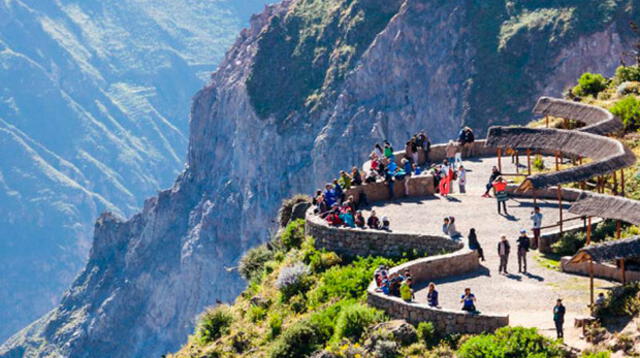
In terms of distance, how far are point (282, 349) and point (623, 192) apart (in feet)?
Result: 44.9

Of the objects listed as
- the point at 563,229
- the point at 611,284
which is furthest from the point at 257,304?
the point at 611,284

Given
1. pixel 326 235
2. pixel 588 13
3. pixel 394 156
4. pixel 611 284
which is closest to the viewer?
pixel 611 284

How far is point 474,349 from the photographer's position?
1406 inches

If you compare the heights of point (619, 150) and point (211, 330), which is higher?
point (619, 150)

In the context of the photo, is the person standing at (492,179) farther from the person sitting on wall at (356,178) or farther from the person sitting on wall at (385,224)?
the person sitting on wall at (385,224)

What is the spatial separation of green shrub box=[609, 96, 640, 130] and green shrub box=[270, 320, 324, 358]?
22.9 m

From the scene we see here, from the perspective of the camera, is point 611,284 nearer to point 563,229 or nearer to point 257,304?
point 563,229

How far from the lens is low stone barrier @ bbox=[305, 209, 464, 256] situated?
46.3 metres

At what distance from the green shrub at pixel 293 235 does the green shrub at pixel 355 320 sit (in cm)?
1328

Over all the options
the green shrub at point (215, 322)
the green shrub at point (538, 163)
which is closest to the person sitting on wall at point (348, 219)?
the green shrub at point (215, 322)

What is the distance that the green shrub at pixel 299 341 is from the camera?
42281 millimetres

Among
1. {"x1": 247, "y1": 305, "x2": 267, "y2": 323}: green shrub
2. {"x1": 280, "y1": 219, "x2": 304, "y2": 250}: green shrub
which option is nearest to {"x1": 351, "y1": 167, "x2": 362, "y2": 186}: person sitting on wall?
{"x1": 280, "y1": 219, "x2": 304, "y2": 250}: green shrub

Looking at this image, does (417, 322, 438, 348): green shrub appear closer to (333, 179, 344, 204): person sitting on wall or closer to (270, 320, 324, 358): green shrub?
(270, 320, 324, 358): green shrub

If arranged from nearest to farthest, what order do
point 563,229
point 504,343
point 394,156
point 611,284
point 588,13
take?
point 504,343, point 611,284, point 563,229, point 394,156, point 588,13
